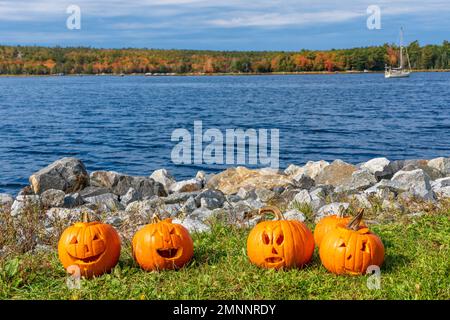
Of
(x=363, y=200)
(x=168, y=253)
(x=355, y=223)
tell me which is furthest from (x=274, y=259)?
(x=363, y=200)

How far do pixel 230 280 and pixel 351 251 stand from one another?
4.18 ft

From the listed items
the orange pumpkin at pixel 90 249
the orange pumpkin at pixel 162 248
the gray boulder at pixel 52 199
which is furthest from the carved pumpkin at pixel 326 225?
the gray boulder at pixel 52 199

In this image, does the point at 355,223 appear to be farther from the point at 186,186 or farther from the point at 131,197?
the point at 186,186

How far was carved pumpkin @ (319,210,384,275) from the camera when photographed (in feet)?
20.7

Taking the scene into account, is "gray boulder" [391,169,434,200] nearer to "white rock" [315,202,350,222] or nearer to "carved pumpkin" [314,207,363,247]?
"white rock" [315,202,350,222]

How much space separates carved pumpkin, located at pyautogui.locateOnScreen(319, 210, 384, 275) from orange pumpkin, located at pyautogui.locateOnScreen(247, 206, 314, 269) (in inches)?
8.1

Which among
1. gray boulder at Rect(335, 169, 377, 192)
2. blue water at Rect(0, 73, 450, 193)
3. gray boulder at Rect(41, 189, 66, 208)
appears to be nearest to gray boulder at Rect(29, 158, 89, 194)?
gray boulder at Rect(41, 189, 66, 208)

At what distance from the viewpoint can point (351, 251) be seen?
20.6 feet

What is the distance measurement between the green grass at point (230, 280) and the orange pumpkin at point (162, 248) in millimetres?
126

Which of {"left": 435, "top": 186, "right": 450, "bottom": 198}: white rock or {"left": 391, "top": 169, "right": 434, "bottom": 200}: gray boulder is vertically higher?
{"left": 391, "top": 169, "right": 434, "bottom": 200}: gray boulder

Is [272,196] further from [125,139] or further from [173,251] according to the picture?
[125,139]

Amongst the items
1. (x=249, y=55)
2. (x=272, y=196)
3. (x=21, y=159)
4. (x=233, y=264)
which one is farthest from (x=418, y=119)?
(x=249, y=55)

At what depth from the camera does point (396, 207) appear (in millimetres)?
9391

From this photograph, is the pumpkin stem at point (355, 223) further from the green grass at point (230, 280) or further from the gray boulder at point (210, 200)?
the gray boulder at point (210, 200)
